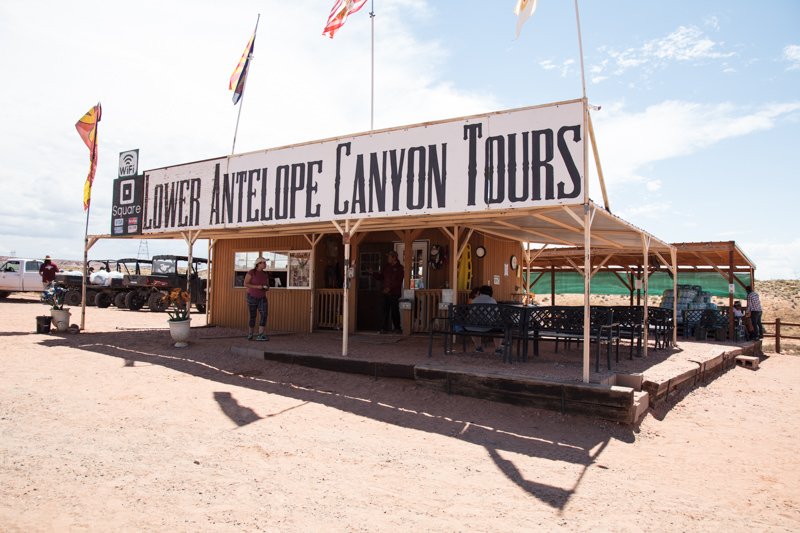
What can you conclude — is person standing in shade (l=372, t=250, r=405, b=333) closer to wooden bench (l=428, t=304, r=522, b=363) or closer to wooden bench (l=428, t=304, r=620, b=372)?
wooden bench (l=428, t=304, r=522, b=363)

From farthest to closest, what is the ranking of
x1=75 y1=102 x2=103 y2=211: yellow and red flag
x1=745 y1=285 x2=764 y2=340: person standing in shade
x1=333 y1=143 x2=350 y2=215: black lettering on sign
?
x1=745 y1=285 x2=764 y2=340: person standing in shade, x1=75 y1=102 x2=103 y2=211: yellow and red flag, x1=333 y1=143 x2=350 y2=215: black lettering on sign

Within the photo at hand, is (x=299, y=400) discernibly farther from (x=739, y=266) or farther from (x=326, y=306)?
(x=739, y=266)

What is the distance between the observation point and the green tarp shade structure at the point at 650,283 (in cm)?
1805

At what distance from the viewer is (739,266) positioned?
16.5 meters

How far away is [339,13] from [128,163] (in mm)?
6224

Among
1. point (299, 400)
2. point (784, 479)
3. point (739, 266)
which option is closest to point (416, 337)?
point (299, 400)

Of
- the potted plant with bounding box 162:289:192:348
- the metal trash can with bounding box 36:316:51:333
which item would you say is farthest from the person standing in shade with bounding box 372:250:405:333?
the metal trash can with bounding box 36:316:51:333

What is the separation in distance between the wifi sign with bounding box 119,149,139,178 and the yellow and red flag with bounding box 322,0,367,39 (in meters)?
5.56

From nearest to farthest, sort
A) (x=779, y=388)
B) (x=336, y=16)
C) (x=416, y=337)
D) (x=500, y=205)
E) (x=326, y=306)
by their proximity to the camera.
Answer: (x=500, y=205) → (x=779, y=388) → (x=336, y=16) → (x=416, y=337) → (x=326, y=306)

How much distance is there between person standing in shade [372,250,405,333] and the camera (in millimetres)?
11367

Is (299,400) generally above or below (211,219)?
below

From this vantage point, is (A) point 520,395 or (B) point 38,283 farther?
(B) point 38,283

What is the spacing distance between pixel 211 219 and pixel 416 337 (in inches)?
187

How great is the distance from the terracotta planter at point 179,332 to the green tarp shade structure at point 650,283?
43.4 feet
